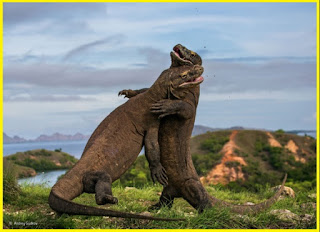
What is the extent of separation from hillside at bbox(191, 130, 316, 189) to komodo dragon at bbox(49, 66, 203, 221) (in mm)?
9462

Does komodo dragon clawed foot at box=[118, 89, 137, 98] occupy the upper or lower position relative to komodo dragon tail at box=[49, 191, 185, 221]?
upper

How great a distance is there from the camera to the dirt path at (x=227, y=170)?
1813 cm

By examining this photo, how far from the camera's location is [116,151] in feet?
25.1

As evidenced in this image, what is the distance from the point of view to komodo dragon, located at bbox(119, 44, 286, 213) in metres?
7.93

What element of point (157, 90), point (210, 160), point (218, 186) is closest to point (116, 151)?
point (157, 90)

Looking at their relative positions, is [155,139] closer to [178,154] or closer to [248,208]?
[178,154]

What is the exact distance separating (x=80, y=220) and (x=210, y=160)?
11.4 metres

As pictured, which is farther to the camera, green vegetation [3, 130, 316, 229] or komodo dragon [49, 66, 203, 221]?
green vegetation [3, 130, 316, 229]

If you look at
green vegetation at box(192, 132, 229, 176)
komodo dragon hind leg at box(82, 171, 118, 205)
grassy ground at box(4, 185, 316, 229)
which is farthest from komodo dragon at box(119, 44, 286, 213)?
green vegetation at box(192, 132, 229, 176)

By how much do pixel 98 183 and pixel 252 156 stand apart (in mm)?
13824

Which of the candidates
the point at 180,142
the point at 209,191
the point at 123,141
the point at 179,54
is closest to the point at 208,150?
the point at 209,191

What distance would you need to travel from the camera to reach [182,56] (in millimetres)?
8352

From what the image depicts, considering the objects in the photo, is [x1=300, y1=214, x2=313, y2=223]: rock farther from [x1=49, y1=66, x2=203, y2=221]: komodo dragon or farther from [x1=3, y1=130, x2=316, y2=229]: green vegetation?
[x1=49, y1=66, x2=203, y2=221]: komodo dragon

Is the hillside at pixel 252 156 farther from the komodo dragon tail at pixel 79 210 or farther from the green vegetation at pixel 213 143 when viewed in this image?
the komodo dragon tail at pixel 79 210
